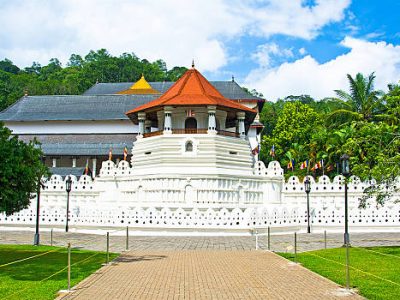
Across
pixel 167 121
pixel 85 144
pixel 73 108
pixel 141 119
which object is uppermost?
pixel 73 108

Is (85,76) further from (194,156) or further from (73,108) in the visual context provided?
(194,156)

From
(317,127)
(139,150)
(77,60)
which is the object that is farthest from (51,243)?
(77,60)

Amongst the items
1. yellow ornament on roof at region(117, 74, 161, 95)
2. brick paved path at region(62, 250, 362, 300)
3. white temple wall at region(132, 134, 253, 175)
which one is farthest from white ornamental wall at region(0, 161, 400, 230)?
yellow ornament on roof at region(117, 74, 161, 95)

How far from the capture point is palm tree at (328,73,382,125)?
41.0 metres

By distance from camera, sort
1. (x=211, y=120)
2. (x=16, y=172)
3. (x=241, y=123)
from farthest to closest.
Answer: (x=241, y=123) < (x=211, y=120) < (x=16, y=172)

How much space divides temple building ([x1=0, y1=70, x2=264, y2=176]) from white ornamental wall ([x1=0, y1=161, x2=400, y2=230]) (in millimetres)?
7054

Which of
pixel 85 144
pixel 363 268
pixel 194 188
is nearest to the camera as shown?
pixel 363 268

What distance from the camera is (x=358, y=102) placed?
4306cm

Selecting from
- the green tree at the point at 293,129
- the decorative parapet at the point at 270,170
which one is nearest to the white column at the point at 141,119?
the decorative parapet at the point at 270,170

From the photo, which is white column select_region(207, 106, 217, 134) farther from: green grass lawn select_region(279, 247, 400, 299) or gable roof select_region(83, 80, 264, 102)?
gable roof select_region(83, 80, 264, 102)

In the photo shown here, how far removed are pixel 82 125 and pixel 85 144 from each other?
6160 millimetres

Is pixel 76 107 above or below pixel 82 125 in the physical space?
above

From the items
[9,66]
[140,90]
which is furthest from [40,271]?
[9,66]

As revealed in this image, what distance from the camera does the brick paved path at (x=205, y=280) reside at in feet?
30.8
